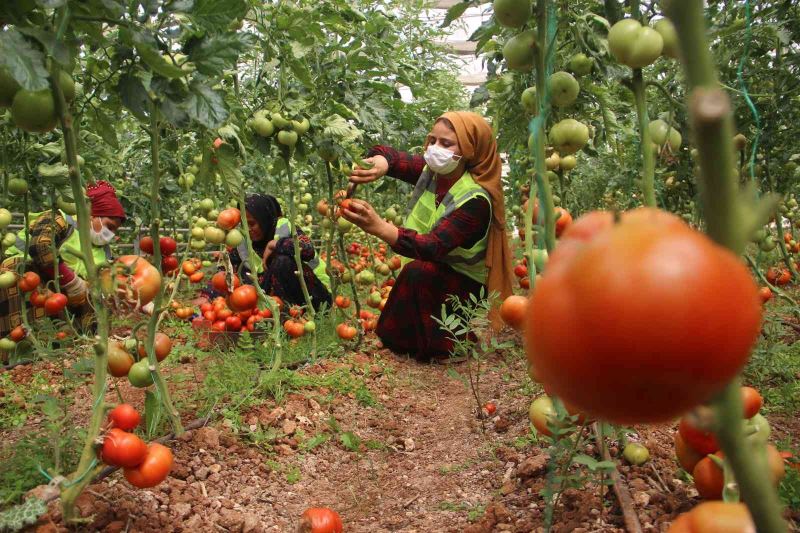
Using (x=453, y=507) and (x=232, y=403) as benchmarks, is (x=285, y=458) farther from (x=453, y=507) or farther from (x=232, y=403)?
(x=453, y=507)

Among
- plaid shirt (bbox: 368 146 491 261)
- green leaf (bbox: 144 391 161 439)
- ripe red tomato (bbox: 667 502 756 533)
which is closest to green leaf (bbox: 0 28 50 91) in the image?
green leaf (bbox: 144 391 161 439)

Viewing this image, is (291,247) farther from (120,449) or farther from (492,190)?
(120,449)

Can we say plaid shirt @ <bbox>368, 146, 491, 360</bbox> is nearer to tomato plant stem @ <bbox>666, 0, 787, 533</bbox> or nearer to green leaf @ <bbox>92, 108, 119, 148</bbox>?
green leaf @ <bbox>92, 108, 119, 148</bbox>

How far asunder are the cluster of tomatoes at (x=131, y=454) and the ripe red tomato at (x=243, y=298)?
121 centimetres

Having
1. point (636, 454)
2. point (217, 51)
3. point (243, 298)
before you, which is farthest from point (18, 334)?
point (636, 454)

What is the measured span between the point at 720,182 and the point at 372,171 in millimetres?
2723

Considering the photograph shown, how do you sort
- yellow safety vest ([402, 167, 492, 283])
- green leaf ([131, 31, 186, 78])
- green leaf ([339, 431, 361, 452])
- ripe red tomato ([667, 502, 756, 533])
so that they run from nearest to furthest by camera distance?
ripe red tomato ([667, 502, 756, 533])
green leaf ([131, 31, 186, 78])
green leaf ([339, 431, 361, 452])
yellow safety vest ([402, 167, 492, 283])

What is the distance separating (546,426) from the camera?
4.00 feet

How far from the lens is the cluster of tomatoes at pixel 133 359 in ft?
4.93

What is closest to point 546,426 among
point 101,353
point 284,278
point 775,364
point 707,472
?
point 707,472

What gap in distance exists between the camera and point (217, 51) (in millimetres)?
1309

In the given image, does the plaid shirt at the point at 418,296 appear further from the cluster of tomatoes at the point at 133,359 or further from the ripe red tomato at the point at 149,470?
the ripe red tomato at the point at 149,470

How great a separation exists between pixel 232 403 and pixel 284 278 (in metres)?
1.79

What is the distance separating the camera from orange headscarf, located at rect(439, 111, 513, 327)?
3.26 metres
